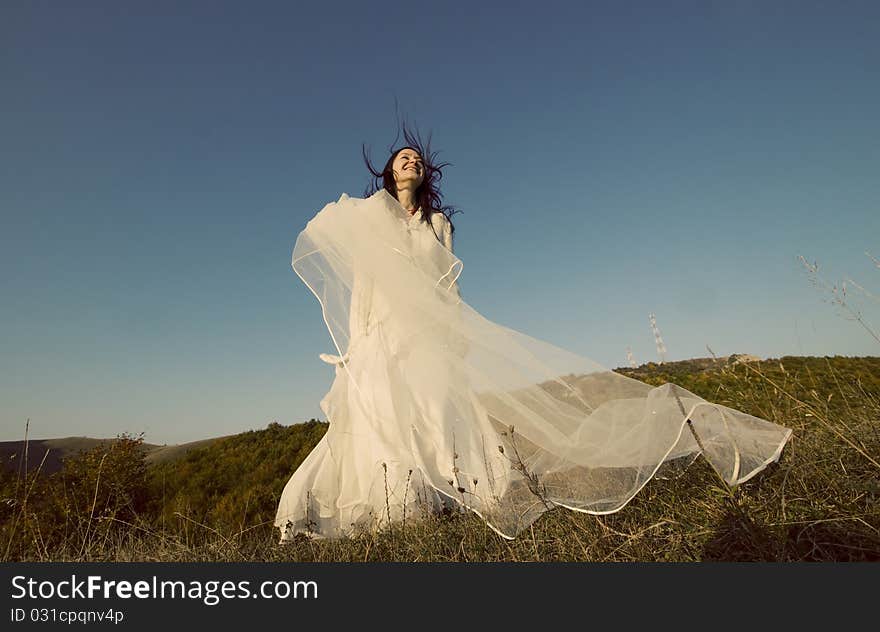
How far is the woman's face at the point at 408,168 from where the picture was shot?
458 centimetres

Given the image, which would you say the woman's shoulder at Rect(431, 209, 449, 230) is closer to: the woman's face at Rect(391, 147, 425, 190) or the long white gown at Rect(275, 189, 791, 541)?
the long white gown at Rect(275, 189, 791, 541)

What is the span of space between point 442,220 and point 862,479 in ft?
12.0

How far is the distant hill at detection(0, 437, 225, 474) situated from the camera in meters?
4.20

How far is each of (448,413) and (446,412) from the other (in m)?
0.02

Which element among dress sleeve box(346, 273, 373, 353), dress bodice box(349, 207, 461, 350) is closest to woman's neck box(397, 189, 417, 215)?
dress bodice box(349, 207, 461, 350)

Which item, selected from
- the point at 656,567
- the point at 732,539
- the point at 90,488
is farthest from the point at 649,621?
the point at 90,488

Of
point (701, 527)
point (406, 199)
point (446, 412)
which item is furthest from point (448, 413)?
point (406, 199)

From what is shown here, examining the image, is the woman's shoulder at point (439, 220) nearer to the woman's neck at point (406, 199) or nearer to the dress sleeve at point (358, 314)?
the woman's neck at point (406, 199)

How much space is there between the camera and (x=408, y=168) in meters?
4.58

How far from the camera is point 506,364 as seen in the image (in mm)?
3055

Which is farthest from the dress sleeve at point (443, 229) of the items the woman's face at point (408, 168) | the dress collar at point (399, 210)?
the woman's face at point (408, 168)

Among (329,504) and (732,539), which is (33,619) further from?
(732,539)

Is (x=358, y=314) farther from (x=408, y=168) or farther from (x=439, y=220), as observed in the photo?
(x=408, y=168)

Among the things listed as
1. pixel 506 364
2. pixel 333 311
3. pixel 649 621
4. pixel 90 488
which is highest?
pixel 333 311
